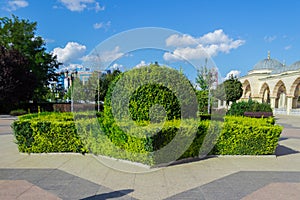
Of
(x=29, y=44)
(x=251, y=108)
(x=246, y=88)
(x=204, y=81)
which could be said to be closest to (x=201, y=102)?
(x=204, y=81)

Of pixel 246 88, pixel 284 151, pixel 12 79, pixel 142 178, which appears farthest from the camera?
pixel 246 88

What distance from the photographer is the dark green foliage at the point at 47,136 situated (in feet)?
19.8

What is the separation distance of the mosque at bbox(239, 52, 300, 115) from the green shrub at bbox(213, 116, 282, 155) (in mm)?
26347

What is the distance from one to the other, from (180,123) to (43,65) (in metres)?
27.0

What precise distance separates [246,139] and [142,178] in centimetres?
346

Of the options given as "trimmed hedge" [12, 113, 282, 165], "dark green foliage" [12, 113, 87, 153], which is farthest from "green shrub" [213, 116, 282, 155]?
"dark green foliage" [12, 113, 87, 153]

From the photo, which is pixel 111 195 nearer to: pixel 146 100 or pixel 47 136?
pixel 146 100

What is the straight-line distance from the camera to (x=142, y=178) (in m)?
4.46

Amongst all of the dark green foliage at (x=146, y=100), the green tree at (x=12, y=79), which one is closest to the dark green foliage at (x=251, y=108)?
the dark green foliage at (x=146, y=100)

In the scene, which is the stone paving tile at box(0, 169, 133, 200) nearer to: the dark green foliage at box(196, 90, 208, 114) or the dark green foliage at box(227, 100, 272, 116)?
the dark green foliage at box(196, 90, 208, 114)

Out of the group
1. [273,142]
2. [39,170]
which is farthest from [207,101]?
[39,170]

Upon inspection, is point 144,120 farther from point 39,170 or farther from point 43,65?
point 43,65

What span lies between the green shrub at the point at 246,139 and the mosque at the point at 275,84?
26.3 metres

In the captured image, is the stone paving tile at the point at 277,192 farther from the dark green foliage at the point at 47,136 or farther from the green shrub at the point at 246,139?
the dark green foliage at the point at 47,136
